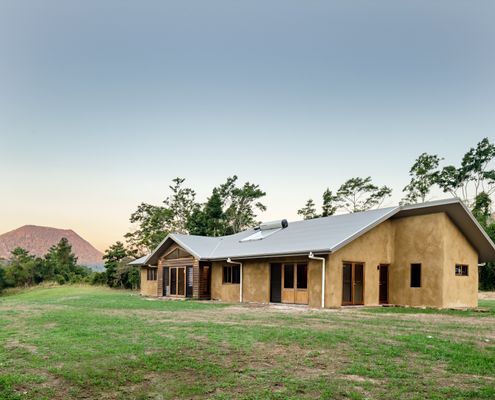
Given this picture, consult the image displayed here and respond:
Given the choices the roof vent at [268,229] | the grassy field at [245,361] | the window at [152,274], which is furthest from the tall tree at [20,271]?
the grassy field at [245,361]

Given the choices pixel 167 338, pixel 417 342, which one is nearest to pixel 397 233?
pixel 417 342

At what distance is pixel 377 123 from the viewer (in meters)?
23.6

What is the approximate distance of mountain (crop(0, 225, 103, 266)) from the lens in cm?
6494

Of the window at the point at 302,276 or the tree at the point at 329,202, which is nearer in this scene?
the window at the point at 302,276

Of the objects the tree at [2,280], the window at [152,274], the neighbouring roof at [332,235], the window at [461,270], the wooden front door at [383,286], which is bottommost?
the tree at [2,280]

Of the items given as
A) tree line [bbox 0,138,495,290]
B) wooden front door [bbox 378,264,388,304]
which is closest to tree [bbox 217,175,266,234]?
tree line [bbox 0,138,495,290]

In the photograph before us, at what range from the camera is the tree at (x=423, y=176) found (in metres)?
48.0

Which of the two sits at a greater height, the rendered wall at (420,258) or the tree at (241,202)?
the tree at (241,202)

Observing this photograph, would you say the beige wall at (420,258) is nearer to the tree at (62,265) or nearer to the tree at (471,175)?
the tree at (471,175)

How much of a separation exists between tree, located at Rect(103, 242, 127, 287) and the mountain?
16195 millimetres

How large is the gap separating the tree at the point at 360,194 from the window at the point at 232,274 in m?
29.4

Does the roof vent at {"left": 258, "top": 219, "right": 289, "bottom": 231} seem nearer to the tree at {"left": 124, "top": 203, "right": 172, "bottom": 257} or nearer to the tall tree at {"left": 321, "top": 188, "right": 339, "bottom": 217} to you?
the tree at {"left": 124, "top": 203, "right": 172, "bottom": 257}

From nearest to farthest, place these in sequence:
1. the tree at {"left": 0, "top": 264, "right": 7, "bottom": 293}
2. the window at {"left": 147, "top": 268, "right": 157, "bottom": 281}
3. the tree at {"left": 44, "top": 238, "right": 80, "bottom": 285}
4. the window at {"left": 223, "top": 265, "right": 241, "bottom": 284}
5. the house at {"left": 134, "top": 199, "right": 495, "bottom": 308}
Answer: the house at {"left": 134, "top": 199, "right": 495, "bottom": 308} < the window at {"left": 223, "top": 265, "right": 241, "bottom": 284} < the window at {"left": 147, "top": 268, "right": 157, "bottom": 281} < the tree at {"left": 0, "top": 264, "right": 7, "bottom": 293} < the tree at {"left": 44, "top": 238, "right": 80, "bottom": 285}

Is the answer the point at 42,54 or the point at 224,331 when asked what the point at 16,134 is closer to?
the point at 42,54
